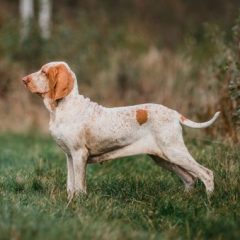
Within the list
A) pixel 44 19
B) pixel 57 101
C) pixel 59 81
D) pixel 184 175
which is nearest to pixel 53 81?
pixel 59 81

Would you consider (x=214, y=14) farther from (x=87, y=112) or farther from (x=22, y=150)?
(x=87, y=112)

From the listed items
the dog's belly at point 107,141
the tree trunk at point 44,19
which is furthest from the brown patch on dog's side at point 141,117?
the tree trunk at point 44,19

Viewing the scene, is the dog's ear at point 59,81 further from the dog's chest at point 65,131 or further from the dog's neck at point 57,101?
the dog's chest at point 65,131

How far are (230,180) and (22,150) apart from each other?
582 cm

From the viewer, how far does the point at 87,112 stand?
296 inches

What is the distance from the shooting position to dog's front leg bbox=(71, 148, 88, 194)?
24.3 ft

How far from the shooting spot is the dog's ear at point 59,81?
24.5 feet

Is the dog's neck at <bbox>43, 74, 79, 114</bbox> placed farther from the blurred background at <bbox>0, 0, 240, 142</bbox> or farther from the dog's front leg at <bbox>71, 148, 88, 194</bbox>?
the blurred background at <bbox>0, 0, 240, 142</bbox>

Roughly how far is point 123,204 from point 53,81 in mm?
1470

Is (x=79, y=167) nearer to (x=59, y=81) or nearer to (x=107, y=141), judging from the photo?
(x=107, y=141)

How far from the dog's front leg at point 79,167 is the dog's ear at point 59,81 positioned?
611 mm

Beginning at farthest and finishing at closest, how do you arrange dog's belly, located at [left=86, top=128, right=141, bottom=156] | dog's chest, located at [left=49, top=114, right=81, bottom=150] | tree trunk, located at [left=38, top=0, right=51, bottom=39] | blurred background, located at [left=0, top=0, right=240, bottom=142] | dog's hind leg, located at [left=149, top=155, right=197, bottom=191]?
tree trunk, located at [left=38, top=0, right=51, bottom=39], blurred background, located at [left=0, top=0, right=240, bottom=142], dog's hind leg, located at [left=149, top=155, right=197, bottom=191], dog's belly, located at [left=86, top=128, right=141, bottom=156], dog's chest, located at [left=49, top=114, right=81, bottom=150]

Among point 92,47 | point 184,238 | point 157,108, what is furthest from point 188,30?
point 184,238

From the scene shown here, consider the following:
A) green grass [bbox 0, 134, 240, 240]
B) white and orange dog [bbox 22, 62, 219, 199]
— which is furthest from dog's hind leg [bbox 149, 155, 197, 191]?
white and orange dog [bbox 22, 62, 219, 199]
